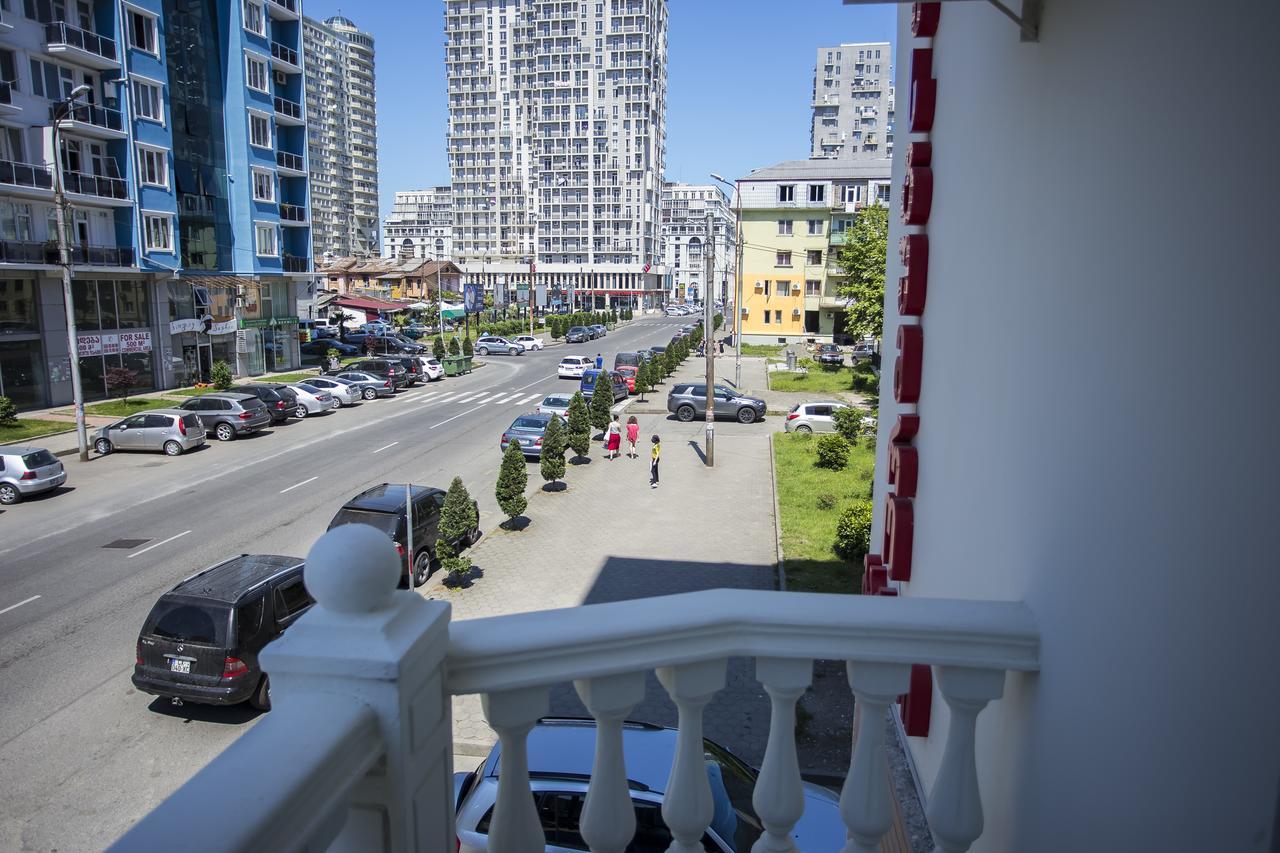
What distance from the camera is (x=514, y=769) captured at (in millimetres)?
2182

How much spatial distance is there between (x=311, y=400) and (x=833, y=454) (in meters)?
21.5

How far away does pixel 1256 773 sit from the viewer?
4.53 ft

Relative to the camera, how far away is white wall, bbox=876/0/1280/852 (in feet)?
4.66

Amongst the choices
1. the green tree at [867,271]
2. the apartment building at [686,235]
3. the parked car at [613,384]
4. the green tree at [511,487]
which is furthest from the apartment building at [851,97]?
the green tree at [511,487]

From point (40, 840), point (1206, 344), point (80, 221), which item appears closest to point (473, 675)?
→ point (1206, 344)

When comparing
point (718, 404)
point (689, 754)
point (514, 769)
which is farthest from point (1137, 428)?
point (718, 404)

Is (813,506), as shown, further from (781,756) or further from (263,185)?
(263,185)

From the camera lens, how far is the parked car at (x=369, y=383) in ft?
129

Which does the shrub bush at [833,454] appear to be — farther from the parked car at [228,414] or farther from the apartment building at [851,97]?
the apartment building at [851,97]

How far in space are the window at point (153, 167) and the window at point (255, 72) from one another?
21.7 feet

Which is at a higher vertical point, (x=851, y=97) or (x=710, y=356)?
(x=851, y=97)

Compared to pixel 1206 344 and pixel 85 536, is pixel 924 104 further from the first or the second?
pixel 85 536

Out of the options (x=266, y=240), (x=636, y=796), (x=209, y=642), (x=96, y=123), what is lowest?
(x=209, y=642)

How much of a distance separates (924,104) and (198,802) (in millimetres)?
5033
